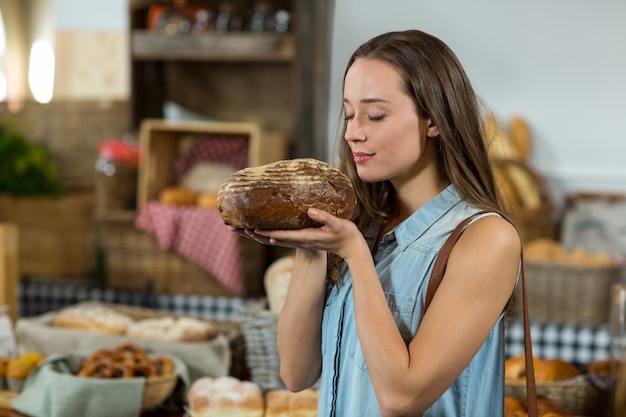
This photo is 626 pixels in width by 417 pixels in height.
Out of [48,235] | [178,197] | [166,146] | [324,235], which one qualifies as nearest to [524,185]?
[178,197]

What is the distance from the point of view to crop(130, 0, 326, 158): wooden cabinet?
4695mm

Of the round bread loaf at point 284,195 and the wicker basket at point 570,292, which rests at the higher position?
the round bread loaf at point 284,195

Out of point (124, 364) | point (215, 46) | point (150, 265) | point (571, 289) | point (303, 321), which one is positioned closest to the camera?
point (303, 321)

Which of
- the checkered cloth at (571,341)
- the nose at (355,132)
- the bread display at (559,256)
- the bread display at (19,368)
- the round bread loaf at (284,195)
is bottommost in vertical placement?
the checkered cloth at (571,341)

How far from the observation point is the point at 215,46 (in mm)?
4828

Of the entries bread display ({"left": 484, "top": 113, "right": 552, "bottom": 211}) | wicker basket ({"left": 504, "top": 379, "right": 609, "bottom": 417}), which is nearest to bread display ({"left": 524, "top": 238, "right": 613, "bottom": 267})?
bread display ({"left": 484, "top": 113, "right": 552, "bottom": 211})

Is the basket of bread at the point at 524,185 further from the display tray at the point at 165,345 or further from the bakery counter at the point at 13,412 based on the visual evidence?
the bakery counter at the point at 13,412

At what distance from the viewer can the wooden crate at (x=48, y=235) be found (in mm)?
5004

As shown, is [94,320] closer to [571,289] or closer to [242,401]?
[242,401]

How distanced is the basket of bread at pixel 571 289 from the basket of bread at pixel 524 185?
0.40 meters

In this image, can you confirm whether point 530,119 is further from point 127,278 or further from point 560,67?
point 127,278

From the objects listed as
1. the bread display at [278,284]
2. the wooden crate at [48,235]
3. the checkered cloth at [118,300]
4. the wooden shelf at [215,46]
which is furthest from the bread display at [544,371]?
the wooden crate at [48,235]

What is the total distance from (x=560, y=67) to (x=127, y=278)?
2.76m

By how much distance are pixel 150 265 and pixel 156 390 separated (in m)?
2.29
